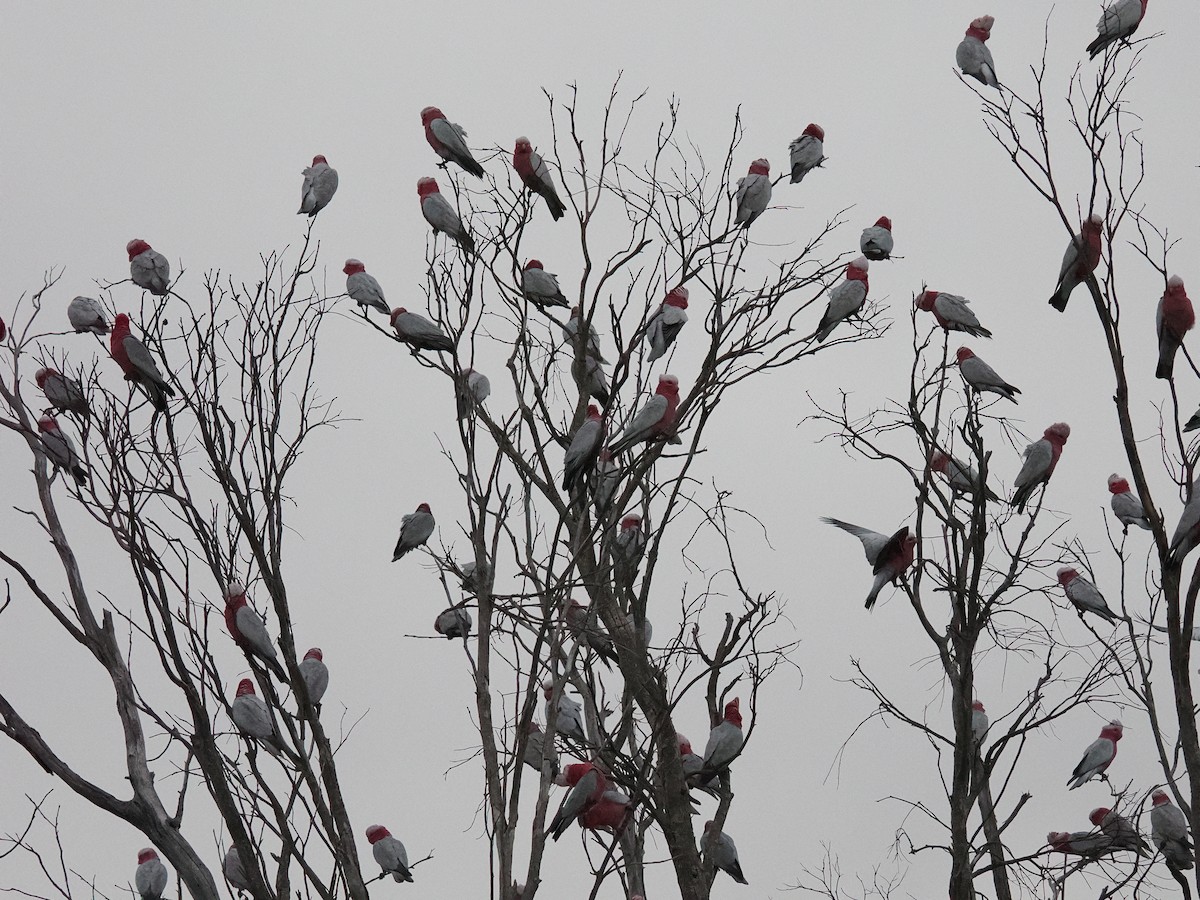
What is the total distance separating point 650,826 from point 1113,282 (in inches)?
139

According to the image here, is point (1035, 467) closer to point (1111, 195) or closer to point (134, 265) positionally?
point (1111, 195)

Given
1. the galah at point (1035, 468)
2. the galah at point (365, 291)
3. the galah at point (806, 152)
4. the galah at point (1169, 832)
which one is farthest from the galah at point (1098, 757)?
the galah at point (365, 291)

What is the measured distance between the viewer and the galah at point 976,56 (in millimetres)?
7973

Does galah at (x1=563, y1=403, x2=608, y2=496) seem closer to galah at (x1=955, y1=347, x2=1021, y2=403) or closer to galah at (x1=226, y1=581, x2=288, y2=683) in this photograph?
galah at (x1=226, y1=581, x2=288, y2=683)

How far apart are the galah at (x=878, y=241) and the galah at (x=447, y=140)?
2714mm

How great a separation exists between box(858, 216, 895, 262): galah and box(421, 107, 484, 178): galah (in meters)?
2.71

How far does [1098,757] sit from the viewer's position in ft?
32.0

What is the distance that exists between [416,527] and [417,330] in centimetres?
225

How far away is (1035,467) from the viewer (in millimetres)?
7312

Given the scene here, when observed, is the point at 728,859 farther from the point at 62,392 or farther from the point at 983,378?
the point at 62,392

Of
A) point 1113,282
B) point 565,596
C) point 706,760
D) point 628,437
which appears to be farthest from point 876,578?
point 565,596

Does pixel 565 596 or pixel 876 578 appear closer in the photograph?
pixel 565 596

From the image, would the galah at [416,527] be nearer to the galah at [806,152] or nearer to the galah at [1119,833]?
the galah at [806,152]

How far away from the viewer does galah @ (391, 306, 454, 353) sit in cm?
731
